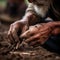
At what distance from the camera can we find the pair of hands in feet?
3.45

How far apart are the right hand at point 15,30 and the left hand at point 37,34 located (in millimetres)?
47

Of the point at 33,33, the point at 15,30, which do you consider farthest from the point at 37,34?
the point at 15,30

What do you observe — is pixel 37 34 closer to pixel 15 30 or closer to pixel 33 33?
pixel 33 33

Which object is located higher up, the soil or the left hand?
the left hand

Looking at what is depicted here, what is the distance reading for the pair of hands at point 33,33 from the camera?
1051mm

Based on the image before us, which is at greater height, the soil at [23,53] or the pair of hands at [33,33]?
the pair of hands at [33,33]

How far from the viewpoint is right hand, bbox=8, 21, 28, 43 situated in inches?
43.1

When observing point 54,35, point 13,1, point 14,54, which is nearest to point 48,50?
point 54,35

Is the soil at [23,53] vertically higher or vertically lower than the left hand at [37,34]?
lower

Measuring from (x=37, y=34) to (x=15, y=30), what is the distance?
0.13m

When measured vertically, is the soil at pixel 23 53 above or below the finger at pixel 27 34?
below

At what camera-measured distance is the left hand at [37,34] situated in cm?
105

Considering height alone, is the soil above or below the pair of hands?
below

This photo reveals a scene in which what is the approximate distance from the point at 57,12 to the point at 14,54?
40 cm
